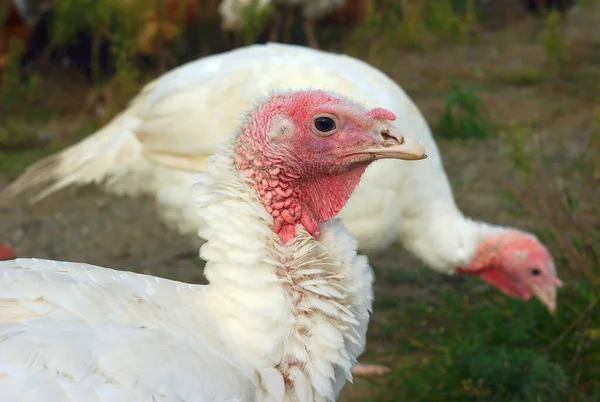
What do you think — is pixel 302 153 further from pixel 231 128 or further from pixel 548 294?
pixel 548 294

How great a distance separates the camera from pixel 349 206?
3717 mm

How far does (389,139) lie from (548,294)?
74.0 inches

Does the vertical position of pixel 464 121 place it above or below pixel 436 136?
above

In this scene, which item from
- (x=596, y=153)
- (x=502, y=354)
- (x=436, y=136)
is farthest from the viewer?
(x=436, y=136)

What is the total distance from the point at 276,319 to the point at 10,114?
571 centimetres

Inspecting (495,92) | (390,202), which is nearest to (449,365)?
(390,202)

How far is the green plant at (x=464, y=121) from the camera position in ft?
20.9

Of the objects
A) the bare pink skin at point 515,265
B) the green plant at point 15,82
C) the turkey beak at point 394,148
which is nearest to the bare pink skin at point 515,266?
the bare pink skin at point 515,265

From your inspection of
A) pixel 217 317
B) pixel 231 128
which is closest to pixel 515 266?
pixel 231 128

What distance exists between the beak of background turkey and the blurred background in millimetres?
45

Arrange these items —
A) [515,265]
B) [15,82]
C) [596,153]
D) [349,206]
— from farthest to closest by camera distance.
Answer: [15,82], [596,153], [515,265], [349,206]

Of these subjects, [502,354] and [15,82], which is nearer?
[502,354]

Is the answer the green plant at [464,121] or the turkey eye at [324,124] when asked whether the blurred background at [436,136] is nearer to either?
the green plant at [464,121]

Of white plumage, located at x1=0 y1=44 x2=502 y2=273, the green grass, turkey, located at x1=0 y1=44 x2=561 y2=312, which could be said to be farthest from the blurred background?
white plumage, located at x1=0 y1=44 x2=502 y2=273
